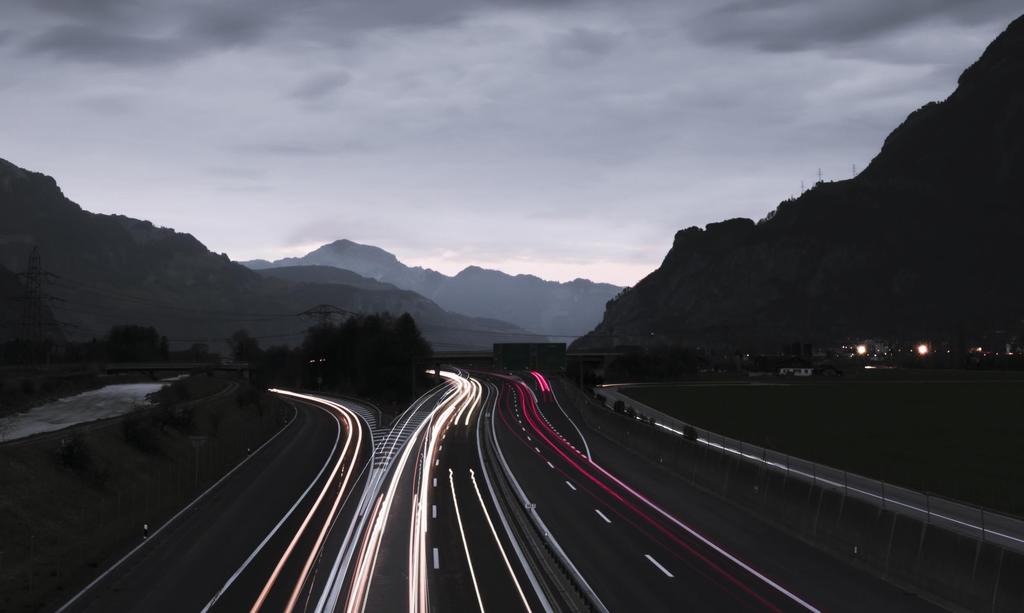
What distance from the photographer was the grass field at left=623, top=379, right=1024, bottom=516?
7250cm

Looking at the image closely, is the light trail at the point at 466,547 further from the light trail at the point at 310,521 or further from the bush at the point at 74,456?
the bush at the point at 74,456

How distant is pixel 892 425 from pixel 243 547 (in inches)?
3481

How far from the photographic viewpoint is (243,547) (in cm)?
4156

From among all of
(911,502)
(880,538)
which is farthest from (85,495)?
(911,502)

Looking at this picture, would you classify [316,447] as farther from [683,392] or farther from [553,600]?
[683,392]

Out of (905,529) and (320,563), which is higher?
(905,529)

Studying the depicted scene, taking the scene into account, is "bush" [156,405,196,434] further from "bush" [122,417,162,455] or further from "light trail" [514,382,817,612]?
"light trail" [514,382,817,612]

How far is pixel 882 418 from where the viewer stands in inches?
4567

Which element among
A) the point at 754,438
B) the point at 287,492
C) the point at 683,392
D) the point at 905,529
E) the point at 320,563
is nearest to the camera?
the point at 905,529

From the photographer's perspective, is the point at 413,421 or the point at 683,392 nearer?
the point at 413,421

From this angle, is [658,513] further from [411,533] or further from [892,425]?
[892,425]

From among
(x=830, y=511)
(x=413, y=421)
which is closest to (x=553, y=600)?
(x=830, y=511)

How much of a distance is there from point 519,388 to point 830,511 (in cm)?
12874

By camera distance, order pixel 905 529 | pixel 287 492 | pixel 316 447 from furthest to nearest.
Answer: pixel 316 447 → pixel 287 492 → pixel 905 529
